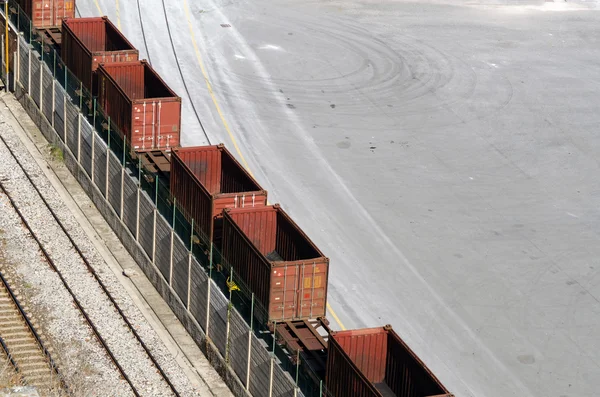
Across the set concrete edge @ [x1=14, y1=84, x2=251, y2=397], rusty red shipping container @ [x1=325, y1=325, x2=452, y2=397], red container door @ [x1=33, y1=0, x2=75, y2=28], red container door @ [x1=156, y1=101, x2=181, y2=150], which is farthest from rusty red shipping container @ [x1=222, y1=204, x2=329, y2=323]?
red container door @ [x1=33, y1=0, x2=75, y2=28]

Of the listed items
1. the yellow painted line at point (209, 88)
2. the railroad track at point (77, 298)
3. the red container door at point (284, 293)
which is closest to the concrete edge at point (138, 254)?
the railroad track at point (77, 298)

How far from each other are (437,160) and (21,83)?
2084 cm

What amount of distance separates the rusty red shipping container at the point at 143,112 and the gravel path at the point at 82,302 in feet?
15.3

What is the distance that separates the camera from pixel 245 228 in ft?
140

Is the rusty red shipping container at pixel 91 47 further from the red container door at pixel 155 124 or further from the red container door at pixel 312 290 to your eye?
the red container door at pixel 312 290

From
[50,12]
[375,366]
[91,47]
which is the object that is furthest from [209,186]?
[50,12]

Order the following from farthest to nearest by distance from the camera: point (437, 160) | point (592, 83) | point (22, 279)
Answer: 1. point (592, 83)
2. point (437, 160)
3. point (22, 279)

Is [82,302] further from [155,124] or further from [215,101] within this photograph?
[215,101]

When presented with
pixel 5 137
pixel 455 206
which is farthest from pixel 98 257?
pixel 455 206

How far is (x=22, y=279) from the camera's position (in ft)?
154

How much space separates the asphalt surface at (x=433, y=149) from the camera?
46344 millimetres

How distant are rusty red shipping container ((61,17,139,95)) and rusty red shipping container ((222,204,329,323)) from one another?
14794 millimetres

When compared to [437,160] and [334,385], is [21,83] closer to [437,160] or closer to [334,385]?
[437,160]

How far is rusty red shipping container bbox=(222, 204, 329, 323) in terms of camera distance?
3909 centimetres
